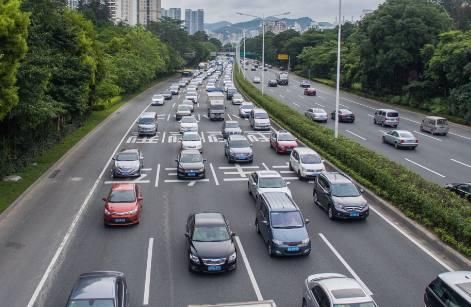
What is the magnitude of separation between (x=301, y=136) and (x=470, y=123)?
1987 cm

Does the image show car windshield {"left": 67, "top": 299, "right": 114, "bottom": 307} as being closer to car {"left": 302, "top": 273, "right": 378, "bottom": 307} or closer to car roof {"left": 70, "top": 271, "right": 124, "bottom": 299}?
car roof {"left": 70, "top": 271, "right": 124, "bottom": 299}

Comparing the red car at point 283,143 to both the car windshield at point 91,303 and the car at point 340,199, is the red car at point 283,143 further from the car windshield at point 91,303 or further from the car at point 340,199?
the car windshield at point 91,303

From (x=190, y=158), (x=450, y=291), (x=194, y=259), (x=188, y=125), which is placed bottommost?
(x=194, y=259)

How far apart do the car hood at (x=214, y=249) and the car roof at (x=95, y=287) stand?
146 inches

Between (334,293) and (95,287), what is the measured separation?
5992mm

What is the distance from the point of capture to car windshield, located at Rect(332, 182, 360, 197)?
24.1m

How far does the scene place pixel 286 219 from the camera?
20391mm

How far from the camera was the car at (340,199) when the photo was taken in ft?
76.9

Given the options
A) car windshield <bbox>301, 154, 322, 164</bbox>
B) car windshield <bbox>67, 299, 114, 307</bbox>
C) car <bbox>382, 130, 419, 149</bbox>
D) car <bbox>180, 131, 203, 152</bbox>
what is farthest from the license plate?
car <bbox>382, 130, 419, 149</bbox>

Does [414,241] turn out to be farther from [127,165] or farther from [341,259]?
[127,165]

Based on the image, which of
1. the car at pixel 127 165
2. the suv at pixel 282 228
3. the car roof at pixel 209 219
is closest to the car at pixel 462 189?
the suv at pixel 282 228

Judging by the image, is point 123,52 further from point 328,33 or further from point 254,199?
point 328,33

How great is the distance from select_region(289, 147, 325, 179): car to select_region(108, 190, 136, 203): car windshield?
1076 centimetres

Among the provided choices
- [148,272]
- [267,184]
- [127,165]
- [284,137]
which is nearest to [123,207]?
[148,272]
